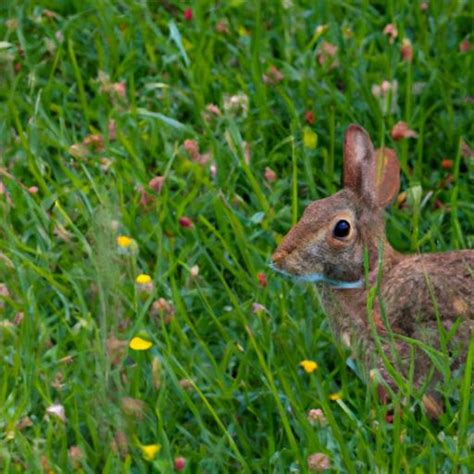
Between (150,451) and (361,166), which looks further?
(361,166)

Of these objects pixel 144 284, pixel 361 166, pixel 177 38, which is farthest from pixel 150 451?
pixel 177 38

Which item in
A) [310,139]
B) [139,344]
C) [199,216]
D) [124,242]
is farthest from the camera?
[310,139]

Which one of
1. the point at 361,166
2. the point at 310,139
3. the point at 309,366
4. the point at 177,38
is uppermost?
the point at 361,166

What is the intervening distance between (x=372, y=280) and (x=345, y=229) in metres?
0.22

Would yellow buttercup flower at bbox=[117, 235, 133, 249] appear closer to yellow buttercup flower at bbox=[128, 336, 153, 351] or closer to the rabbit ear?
yellow buttercup flower at bbox=[128, 336, 153, 351]

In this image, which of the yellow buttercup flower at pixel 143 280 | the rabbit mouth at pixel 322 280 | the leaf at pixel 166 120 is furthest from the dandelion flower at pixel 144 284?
the leaf at pixel 166 120

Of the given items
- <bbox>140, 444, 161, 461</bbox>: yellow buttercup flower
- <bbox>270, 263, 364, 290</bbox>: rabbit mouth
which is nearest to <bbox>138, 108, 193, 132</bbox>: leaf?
<bbox>270, 263, 364, 290</bbox>: rabbit mouth

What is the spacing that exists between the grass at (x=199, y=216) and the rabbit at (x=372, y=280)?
0.18m

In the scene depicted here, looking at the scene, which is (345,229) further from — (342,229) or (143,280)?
(143,280)

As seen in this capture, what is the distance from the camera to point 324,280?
16.6 feet

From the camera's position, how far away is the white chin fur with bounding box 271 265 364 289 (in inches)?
196

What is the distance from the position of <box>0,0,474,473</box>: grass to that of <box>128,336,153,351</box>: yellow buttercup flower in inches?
1.8

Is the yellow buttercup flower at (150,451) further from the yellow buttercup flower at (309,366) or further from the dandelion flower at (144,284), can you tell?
the dandelion flower at (144,284)

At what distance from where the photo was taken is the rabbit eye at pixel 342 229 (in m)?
5.00
